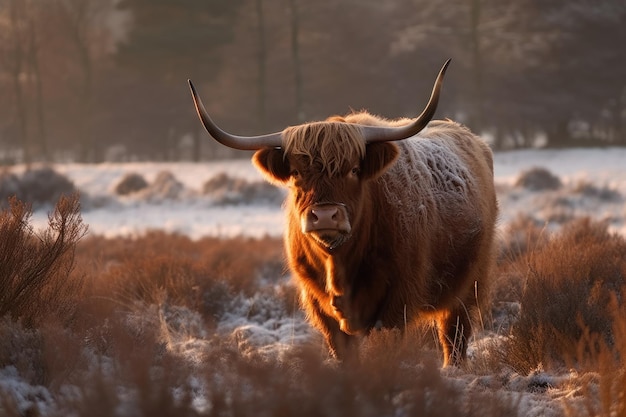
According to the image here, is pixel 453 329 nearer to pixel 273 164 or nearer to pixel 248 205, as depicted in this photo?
pixel 273 164

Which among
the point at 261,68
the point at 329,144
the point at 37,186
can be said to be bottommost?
the point at 37,186

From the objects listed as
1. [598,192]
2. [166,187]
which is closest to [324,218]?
[598,192]

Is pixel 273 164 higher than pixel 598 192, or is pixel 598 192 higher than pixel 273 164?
pixel 273 164

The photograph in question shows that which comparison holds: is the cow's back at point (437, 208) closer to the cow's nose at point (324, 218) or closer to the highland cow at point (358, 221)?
the highland cow at point (358, 221)

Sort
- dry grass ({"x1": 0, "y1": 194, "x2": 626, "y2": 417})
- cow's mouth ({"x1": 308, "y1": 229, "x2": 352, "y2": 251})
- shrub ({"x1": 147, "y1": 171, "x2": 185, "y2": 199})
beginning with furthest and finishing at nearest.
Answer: shrub ({"x1": 147, "y1": 171, "x2": 185, "y2": 199}) < cow's mouth ({"x1": 308, "y1": 229, "x2": 352, "y2": 251}) < dry grass ({"x1": 0, "y1": 194, "x2": 626, "y2": 417})

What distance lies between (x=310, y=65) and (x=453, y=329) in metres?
32.6

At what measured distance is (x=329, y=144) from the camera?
4945 millimetres

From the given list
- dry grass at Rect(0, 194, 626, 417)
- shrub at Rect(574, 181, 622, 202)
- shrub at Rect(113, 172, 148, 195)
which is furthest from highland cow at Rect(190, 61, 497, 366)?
shrub at Rect(113, 172, 148, 195)

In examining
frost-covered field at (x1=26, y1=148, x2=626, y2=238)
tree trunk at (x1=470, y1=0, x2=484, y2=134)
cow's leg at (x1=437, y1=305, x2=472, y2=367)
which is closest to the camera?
cow's leg at (x1=437, y1=305, x2=472, y2=367)

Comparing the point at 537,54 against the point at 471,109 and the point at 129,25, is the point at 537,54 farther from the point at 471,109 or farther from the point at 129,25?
the point at 129,25

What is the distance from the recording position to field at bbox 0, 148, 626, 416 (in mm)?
2742

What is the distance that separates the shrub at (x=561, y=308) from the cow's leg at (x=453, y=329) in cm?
61

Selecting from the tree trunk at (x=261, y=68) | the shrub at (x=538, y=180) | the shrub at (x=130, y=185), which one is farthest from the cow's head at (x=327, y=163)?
the tree trunk at (x=261, y=68)

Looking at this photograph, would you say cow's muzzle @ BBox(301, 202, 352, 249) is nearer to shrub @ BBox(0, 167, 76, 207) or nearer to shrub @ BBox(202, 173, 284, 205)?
shrub @ BBox(202, 173, 284, 205)
